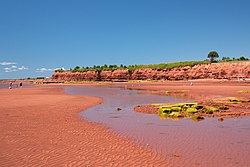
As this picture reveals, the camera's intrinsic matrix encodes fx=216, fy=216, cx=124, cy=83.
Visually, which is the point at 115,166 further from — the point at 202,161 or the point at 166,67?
the point at 166,67

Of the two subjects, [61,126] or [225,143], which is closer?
[225,143]

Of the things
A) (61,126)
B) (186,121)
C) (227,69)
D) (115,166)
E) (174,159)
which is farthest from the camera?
(227,69)

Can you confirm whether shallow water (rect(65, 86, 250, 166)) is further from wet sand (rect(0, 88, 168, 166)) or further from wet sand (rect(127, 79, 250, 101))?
wet sand (rect(127, 79, 250, 101))

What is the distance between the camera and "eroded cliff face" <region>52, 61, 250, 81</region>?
62859mm

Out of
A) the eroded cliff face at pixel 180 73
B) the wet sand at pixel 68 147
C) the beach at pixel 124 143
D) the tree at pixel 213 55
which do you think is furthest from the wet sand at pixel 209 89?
the tree at pixel 213 55

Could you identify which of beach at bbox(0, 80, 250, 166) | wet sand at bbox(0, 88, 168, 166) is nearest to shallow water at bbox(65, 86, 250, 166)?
beach at bbox(0, 80, 250, 166)

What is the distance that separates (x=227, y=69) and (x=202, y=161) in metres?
65.6

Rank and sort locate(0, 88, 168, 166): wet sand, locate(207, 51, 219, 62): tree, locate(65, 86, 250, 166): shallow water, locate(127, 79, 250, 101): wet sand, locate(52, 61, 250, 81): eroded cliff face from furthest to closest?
1. locate(207, 51, 219, 62): tree
2. locate(52, 61, 250, 81): eroded cliff face
3. locate(127, 79, 250, 101): wet sand
4. locate(65, 86, 250, 166): shallow water
5. locate(0, 88, 168, 166): wet sand

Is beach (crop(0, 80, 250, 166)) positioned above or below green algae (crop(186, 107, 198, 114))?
below

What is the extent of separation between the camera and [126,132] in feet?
32.5

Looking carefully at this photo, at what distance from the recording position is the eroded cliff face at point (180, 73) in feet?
206

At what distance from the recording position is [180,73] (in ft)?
255

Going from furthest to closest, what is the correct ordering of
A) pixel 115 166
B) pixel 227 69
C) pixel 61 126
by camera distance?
pixel 227 69, pixel 61 126, pixel 115 166

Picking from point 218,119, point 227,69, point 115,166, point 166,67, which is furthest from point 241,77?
point 115,166
